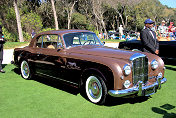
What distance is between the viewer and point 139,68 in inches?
163

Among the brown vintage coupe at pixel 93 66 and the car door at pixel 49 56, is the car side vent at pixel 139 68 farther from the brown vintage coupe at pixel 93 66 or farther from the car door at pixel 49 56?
the car door at pixel 49 56

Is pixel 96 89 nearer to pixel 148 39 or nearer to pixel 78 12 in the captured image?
pixel 148 39

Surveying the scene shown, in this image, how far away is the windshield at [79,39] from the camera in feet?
16.9

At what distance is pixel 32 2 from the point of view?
1537 inches

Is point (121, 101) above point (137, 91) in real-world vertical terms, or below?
below

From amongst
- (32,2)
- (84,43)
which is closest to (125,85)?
(84,43)

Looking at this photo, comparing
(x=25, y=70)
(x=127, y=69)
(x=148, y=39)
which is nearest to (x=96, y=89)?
(x=127, y=69)

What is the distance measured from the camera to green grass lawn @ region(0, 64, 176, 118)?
372 centimetres

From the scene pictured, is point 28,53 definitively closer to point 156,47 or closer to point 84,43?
point 84,43

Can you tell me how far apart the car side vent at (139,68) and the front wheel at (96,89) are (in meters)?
0.70

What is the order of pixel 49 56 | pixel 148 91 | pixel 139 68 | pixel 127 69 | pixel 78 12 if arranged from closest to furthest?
1. pixel 127 69
2. pixel 148 91
3. pixel 139 68
4. pixel 49 56
5. pixel 78 12

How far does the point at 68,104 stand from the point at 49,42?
2248mm

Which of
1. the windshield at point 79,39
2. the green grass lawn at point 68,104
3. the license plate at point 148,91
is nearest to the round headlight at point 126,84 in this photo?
the license plate at point 148,91

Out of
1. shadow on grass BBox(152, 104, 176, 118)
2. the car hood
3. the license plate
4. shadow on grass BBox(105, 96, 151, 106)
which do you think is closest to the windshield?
the car hood
